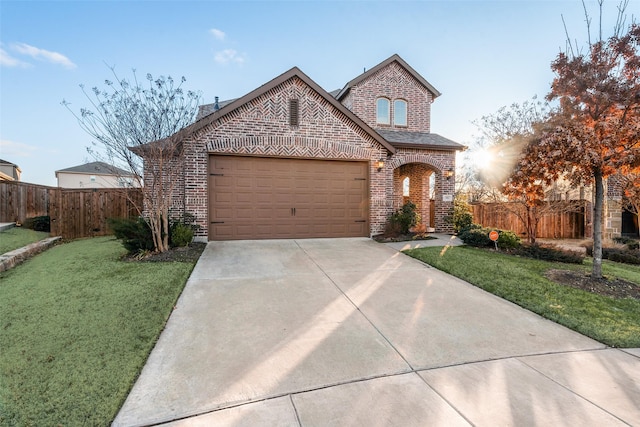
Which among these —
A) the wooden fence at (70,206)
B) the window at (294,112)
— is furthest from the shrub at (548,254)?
the wooden fence at (70,206)

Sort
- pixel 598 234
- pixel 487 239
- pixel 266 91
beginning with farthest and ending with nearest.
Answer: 1. pixel 266 91
2. pixel 487 239
3. pixel 598 234

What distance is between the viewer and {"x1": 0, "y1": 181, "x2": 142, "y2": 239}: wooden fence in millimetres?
9992

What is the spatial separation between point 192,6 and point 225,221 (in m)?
6.61

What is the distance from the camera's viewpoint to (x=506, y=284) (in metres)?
5.12

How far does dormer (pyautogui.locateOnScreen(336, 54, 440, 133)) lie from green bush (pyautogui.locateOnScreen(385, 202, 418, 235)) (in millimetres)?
5709

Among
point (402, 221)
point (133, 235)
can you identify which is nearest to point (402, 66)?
point (402, 221)

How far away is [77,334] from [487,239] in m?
9.50

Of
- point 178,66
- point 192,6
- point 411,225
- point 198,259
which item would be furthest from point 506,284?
point 192,6

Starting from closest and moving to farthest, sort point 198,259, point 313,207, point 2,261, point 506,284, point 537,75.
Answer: point 506,284 < point 2,261 < point 198,259 < point 537,75 < point 313,207

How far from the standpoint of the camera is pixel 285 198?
9391 mm

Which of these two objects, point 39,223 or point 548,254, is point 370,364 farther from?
point 39,223

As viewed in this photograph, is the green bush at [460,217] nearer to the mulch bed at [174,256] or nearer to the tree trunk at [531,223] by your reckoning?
the tree trunk at [531,223]

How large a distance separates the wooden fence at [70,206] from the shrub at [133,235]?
2.99m

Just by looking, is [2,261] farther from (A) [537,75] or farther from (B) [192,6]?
(A) [537,75]
